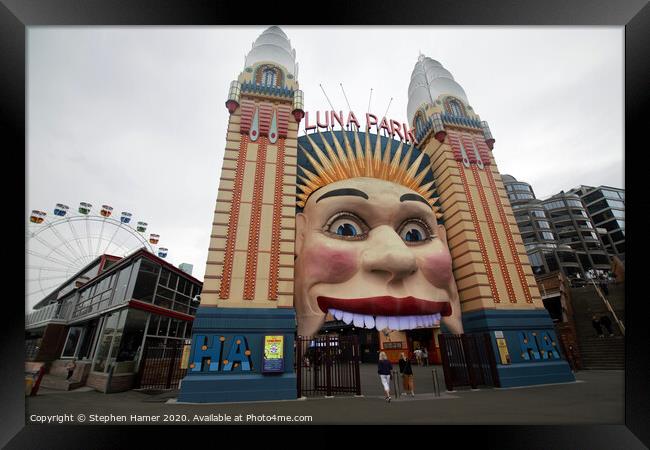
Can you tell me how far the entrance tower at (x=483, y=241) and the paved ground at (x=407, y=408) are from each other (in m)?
1.19

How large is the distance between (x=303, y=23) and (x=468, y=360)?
10.3m

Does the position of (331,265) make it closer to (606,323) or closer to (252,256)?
(252,256)

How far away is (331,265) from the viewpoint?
29.9 feet

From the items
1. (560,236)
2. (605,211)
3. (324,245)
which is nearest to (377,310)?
(324,245)

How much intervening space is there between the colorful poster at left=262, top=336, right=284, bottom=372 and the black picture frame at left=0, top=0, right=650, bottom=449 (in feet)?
10.7

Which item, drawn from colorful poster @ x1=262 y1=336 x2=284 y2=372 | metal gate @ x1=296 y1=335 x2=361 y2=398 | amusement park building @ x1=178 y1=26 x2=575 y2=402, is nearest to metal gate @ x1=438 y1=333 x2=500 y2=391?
amusement park building @ x1=178 y1=26 x2=575 y2=402

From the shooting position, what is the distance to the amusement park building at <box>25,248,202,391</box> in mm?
11859

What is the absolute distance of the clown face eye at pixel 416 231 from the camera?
10.5m

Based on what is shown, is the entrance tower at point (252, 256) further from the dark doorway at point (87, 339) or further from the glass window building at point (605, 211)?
the glass window building at point (605, 211)

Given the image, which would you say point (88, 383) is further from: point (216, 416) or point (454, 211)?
point (454, 211)

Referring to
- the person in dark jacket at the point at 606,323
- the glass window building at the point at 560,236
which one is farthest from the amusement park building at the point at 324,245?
the glass window building at the point at 560,236

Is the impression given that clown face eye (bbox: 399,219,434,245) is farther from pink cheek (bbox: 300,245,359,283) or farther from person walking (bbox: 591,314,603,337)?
person walking (bbox: 591,314,603,337)
